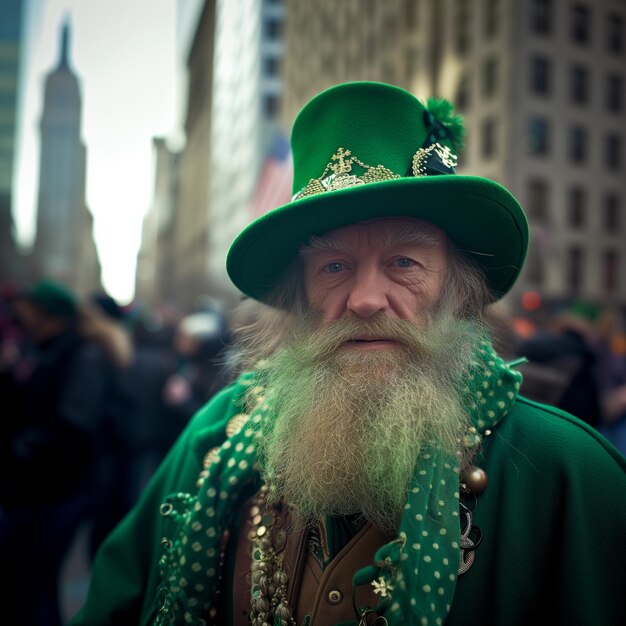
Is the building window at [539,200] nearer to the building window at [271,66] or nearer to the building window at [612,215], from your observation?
the building window at [612,215]

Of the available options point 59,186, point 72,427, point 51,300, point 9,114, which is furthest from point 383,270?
point 9,114

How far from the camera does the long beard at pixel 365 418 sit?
54.9 inches

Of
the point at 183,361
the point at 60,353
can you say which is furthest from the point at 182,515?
the point at 183,361

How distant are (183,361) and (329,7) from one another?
2863 centimetres

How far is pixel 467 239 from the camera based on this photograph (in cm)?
162

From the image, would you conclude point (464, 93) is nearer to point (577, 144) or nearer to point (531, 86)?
point (531, 86)

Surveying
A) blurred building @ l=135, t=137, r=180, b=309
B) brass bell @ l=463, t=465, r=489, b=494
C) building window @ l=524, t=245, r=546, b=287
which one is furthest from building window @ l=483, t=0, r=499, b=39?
blurred building @ l=135, t=137, r=180, b=309

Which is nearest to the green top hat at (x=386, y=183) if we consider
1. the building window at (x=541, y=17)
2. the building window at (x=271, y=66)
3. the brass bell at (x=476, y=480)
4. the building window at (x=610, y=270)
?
the brass bell at (x=476, y=480)

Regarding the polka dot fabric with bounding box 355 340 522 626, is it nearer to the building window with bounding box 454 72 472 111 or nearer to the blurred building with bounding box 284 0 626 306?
the blurred building with bounding box 284 0 626 306

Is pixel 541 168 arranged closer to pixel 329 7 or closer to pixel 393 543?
pixel 329 7

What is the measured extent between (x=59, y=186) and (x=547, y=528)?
1778 inches

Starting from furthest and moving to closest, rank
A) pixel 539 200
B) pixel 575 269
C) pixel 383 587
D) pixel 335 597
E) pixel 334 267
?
pixel 575 269 < pixel 539 200 < pixel 334 267 < pixel 335 597 < pixel 383 587

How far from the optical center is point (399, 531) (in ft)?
4.31

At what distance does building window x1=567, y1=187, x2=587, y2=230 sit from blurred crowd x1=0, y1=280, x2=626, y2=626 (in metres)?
25.4
